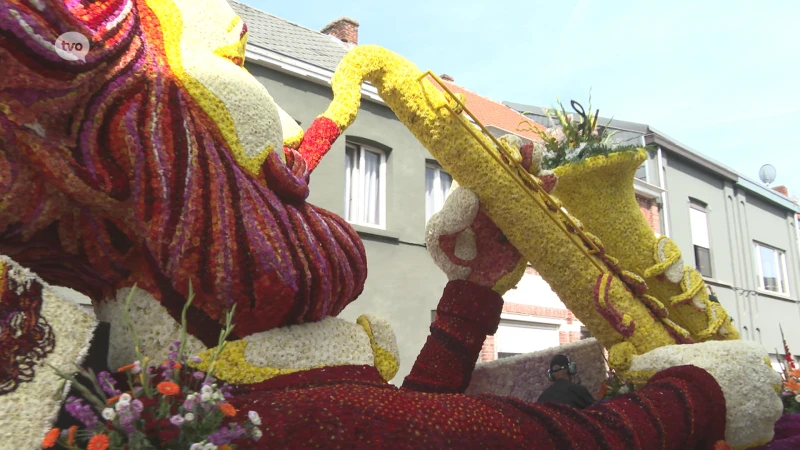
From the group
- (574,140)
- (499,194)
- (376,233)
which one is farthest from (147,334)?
(376,233)

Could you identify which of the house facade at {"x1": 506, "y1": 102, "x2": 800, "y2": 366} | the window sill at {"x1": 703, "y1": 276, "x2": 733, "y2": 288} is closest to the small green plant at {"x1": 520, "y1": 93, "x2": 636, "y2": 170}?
the house facade at {"x1": 506, "y1": 102, "x2": 800, "y2": 366}

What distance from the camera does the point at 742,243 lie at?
13.7 metres

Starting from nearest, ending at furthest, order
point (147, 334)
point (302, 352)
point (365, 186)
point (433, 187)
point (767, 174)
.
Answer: point (147, 334) < point (302, 352) < point (365, 186) < point (433, 187) < point (767, 174)

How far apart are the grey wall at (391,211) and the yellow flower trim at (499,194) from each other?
4.99m

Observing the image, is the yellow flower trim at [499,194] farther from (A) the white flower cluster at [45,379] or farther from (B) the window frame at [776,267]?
(B) the window frame at [776,267]

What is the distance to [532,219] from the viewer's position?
2.45 meters

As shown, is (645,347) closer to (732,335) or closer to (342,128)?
(732,335)

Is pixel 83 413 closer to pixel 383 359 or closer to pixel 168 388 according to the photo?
pixel 168 388

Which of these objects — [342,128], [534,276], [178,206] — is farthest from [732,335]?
[534,276]

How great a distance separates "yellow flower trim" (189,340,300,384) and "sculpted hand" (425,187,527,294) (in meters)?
1.11

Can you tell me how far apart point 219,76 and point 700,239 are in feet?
42.5

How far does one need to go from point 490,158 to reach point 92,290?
4.64 feet

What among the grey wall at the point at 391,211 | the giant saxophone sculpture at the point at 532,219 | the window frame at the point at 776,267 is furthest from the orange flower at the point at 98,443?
the window frame at the point at 776,267

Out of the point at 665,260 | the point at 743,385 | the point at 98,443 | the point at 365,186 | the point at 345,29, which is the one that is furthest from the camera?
the point at 345,29
